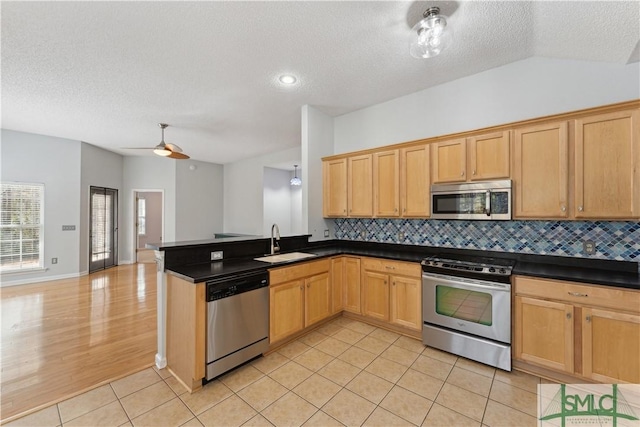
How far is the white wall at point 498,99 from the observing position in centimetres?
232

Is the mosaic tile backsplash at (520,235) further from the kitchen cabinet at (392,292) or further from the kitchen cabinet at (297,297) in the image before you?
the kitchen cabinet at (297,297)

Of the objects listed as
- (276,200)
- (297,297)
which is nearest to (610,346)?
(297,297)

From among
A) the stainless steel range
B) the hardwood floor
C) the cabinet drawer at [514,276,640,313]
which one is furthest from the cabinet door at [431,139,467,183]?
the hardwood floor

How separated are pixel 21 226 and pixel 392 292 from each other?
23.1ft

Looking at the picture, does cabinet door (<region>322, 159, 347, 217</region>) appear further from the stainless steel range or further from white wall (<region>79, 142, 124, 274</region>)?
white wall (<region>79, 142, 124, 274</region>)

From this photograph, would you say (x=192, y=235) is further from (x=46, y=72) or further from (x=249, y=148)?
(x=46, y=72)

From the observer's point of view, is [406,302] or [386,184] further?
[386,184]

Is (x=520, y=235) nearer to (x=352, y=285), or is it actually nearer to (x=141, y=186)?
(x=352, y=285)

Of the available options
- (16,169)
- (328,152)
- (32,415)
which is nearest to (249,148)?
(328,152)

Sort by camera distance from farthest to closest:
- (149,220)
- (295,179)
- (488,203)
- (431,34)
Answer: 1. (149,220)
2. (295,179)
3. (488,203)
4. (431,34)

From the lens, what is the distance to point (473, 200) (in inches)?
109

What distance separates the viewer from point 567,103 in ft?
8.08

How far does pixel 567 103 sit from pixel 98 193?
870 centimetres

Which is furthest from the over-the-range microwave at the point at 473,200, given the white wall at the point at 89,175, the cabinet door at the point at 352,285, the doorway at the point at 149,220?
the doorway at the point at 149,220
